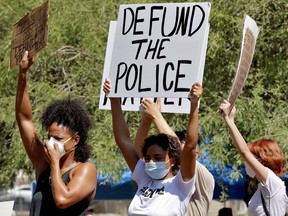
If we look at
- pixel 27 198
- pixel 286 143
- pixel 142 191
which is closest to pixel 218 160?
pixel 286 143

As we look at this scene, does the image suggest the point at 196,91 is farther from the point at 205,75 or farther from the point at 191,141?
the point at 205,75

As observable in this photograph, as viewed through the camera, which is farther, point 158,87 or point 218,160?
point 218,160

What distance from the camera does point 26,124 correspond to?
6457 mm

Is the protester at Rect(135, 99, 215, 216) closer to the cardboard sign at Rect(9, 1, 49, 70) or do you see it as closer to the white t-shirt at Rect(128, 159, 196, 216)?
the white t-shirt at Rect(128, 159, 196, 216)

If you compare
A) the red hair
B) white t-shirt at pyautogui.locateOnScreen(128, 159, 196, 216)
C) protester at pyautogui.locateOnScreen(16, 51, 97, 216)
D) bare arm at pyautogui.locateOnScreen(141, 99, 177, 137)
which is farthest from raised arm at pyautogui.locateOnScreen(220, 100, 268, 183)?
protester at pyautogui.locateOnScreen(16, 51, 97, 216)

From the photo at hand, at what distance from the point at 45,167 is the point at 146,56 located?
3.55 feet

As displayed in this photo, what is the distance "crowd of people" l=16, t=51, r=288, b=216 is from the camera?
592 cm

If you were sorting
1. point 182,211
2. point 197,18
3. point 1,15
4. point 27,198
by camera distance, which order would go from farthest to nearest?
point 27,198 < point 1,15 < point 197,18 < point 182,211

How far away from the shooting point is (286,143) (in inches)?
416

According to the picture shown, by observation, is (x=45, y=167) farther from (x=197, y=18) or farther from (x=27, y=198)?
(x=27, y=198)

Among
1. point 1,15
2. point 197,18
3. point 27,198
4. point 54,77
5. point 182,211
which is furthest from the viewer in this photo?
point 27,198

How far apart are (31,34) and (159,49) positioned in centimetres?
88

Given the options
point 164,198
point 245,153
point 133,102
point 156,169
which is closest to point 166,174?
point 156,169

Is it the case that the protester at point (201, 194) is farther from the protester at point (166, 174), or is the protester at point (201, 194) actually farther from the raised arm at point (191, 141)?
the raised arm at point (191, 141)
